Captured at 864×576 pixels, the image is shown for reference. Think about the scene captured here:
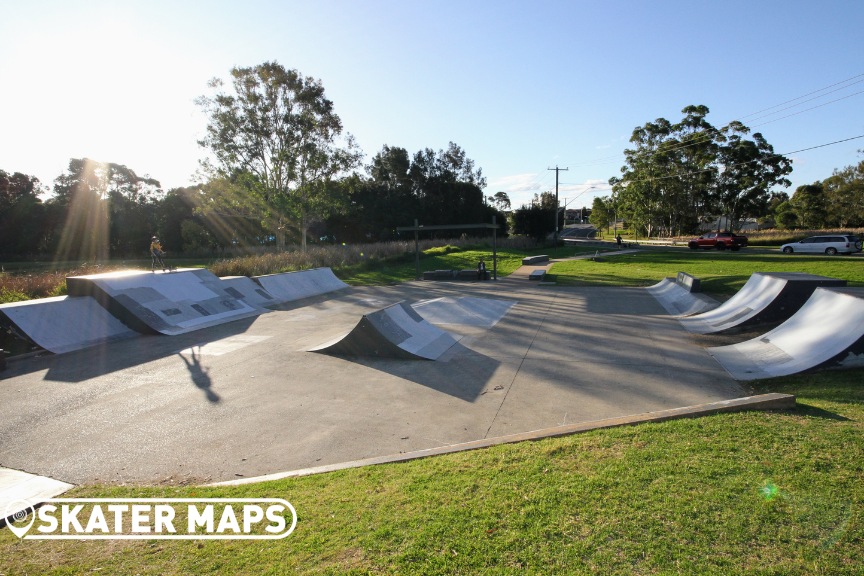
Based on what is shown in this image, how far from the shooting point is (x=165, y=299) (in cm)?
1253

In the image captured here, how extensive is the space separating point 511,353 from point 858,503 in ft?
19.4

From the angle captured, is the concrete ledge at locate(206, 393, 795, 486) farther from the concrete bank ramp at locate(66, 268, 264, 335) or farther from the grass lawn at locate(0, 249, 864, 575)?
the concrete bank ramp at locate(66, 268, 264, 335)

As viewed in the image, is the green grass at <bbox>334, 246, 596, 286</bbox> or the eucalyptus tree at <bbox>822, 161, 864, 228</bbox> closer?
the green grass at <bbox>334, 246, 596, 286</bbox>

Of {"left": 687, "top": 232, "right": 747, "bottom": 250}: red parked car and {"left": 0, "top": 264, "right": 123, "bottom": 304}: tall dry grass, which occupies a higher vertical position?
{"left": 687, "top": 232, "right": 747, "bottom": 250}: red parked car

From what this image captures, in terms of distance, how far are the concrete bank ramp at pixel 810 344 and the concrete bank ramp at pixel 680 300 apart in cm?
451

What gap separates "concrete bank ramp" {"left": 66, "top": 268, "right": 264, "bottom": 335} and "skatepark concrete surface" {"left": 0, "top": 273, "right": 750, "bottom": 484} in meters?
0.94

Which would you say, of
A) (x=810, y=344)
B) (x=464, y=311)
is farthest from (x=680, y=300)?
(x=810, y=344)

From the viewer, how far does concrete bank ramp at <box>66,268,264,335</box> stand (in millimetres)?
11273

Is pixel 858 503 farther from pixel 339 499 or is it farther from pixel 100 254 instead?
pixel 100 254

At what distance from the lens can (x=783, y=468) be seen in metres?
3.40

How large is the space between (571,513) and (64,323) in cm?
1161

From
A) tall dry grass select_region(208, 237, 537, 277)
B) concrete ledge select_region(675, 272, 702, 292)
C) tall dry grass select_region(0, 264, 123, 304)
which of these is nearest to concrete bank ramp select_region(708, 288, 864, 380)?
concrete ledge select_region(675, 272, 702, 292)

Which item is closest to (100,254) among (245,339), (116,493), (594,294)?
(245,339)

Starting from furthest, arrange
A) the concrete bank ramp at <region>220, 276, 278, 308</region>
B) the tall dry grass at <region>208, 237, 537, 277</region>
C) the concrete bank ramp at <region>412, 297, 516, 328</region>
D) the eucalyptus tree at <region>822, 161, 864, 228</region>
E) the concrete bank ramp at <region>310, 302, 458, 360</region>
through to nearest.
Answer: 1. the eucalyptus tree at <region>822, 161, 864, 228</region>
2. the tall dry grass at <region>208, 237, 537, 277</region>
3. the concrete bank ramp at <region>220, 276, 278, 308</region>
4. the concrete bank ramp at <region>412, 297, 516, 328</region>
5. the concrete bank ramp at <region>310, 302, 458, 360</region>
